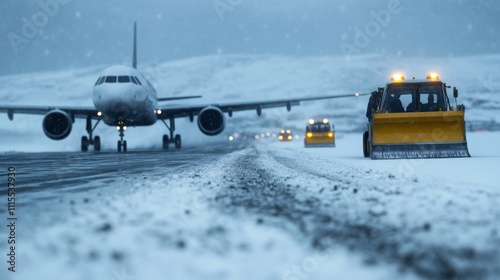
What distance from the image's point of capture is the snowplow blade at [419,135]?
41.4 feet

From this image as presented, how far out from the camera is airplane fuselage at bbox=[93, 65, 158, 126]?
68.6 ft

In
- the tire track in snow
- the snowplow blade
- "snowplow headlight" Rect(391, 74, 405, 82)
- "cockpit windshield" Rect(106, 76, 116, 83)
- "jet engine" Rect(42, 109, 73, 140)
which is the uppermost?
"cockpit windshield" Rect(106, 76, 116, 83)

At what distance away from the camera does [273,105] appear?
30.1 metres

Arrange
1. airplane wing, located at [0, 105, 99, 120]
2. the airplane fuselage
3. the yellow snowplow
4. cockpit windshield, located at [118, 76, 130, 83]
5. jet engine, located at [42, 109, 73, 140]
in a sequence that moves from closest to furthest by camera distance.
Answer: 1. the yellow snowplow
2. the airplane fuselage
3. cockpit windshield, located at [118, 76, 130, 83]
4. jet engine, located at [42, 109, 73, 140]
5. airplane wing, located at [0, 105, 99, 120]

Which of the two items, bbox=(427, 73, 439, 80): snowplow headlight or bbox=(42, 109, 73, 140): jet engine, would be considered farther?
bbox=(42, 109, 73, 140): jet engine

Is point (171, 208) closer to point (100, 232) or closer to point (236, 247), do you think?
point (100, 232)

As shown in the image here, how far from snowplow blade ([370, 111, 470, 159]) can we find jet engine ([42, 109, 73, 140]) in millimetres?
15431

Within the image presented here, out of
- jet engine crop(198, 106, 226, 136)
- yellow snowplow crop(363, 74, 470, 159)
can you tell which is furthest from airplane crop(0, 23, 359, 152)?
yellow snowplow crop(363, 74, 470, 159)

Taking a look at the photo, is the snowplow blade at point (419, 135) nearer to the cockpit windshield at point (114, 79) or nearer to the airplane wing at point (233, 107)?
the cockpit windshield at point (114, 79)

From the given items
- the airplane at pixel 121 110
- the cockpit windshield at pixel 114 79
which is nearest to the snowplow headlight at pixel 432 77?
the airplane at pixel 121 110

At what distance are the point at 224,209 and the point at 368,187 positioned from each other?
2.20 metres

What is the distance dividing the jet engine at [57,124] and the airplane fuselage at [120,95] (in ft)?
6.33

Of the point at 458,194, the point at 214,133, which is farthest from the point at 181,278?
the point at 214,133

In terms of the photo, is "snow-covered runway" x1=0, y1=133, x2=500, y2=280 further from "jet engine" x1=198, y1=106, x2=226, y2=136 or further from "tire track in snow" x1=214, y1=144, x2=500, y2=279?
"jet engine" x1=198, y1=106, x2=226, y2=136
